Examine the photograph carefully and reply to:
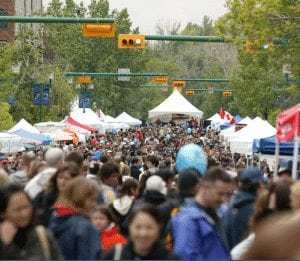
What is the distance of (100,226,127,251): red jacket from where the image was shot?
8716mm

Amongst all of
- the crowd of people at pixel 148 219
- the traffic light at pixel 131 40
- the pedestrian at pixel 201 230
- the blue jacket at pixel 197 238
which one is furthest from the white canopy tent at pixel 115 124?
the blue jacket at pixel 197 238

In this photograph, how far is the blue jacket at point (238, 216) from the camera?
920 centimetres

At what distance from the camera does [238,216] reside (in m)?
9.29

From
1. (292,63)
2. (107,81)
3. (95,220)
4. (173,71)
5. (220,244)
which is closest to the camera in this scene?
(220,244)

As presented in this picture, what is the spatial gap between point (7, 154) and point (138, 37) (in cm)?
523

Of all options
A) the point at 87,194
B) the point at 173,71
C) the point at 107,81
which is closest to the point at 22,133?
the point at 87,194

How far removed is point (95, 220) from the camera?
28.0ft

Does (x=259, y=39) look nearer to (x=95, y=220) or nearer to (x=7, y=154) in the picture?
(x=7, y=154)

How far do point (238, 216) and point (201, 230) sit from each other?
6.07ft

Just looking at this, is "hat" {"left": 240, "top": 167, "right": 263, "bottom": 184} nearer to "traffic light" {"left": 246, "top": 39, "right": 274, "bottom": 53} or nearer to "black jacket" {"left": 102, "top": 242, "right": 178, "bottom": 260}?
"black jacket" {"left": 102, "top": 242, "right": 178, "bottom": 260}

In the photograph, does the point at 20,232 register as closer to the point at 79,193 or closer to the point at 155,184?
the point at 79,193

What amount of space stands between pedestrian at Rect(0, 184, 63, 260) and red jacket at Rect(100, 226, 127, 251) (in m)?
1.82

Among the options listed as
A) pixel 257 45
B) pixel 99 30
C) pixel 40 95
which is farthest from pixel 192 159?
pixel 40 95

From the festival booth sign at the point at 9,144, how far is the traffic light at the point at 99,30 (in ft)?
13.7
